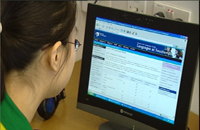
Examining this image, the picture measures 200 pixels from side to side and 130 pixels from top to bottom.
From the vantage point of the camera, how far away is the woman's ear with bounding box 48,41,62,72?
0.89m

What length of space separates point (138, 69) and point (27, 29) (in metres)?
0.43

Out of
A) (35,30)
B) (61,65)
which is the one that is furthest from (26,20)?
(61,65)

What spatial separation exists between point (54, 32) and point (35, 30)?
6 cm

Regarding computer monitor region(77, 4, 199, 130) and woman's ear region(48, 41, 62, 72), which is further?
computer monitor region(77, 4, 199, 130)

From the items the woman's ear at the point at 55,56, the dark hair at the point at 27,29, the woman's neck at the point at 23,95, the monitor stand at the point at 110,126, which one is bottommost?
the monitor stand at the point at 110,126

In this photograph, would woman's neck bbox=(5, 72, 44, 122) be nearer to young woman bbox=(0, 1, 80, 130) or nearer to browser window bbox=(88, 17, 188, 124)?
young woman bbox=(0, 1, 80, 130)

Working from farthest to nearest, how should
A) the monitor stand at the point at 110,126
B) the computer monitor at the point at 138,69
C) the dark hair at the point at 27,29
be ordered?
1. the monitor stand at the point at 110,126
2. the computer monitor at the point at 138,69
3. the dark hair at the point at 27,29

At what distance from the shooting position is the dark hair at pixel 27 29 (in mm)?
835

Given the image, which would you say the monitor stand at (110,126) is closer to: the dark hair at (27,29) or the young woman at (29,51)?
the young woman at (29,51)

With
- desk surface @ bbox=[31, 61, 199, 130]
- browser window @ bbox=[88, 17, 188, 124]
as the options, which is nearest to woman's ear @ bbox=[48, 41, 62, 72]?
browser window @ bbox=[88, 17, 188, 124]

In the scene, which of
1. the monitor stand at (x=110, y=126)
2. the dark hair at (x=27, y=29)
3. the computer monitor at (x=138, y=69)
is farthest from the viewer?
the monitor stand at (x=110, y=126)

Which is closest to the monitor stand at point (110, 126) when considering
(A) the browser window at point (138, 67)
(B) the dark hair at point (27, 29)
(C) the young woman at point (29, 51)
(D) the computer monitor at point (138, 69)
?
(D) the computer monitor at point (138, 69)

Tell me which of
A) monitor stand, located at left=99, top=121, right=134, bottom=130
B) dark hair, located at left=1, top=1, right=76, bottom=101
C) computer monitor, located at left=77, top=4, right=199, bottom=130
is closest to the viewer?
dark hair, located at left=1, top=1, right=76, bottom=101

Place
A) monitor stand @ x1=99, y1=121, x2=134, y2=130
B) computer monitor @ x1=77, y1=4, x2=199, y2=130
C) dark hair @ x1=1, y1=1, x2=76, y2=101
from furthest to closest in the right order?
monitor stand @ x1=99, y1=121, x2=134, y2=130 → computer monitor @ x1=77, y1=4, x2=199, y2=130 → dark hair @ x1=1, y1=1, x2=76, y2=101
